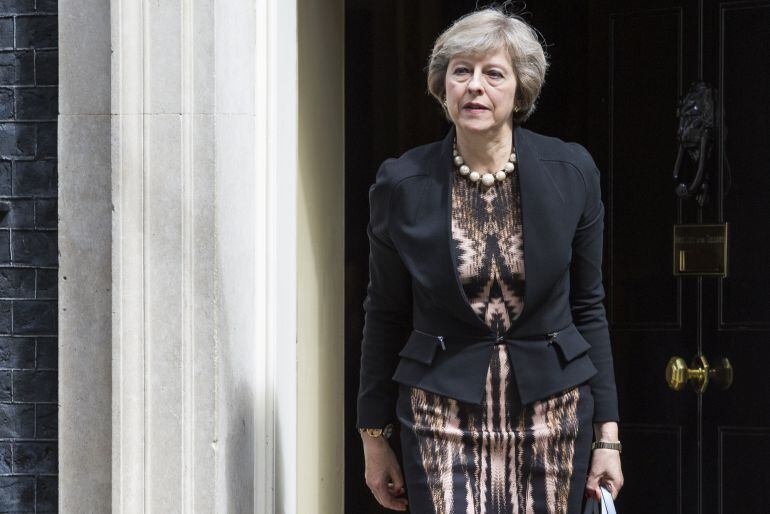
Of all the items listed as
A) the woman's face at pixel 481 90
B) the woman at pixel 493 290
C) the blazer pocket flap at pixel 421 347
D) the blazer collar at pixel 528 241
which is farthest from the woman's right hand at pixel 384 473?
the woman's face at pixel 481 90

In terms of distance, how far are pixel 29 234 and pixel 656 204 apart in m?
2.67

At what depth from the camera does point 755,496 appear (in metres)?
5.09

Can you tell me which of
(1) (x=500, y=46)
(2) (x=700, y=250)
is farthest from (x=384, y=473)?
(2) (x=700, y=250)

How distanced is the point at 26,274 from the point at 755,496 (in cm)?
297

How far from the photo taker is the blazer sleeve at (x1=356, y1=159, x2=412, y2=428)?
3.31m

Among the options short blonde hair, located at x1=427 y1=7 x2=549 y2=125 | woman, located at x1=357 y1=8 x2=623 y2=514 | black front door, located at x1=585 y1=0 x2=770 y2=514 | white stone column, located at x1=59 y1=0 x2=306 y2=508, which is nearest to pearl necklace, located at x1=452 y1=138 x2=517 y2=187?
woman, located at x1=357 y1=8 x2=623 y2=514

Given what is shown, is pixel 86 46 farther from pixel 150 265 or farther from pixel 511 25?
pixel 511 25

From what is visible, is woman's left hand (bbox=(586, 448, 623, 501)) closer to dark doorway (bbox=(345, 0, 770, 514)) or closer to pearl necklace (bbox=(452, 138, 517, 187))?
pearl necklace (bbox=(452, 138, 517, 187))

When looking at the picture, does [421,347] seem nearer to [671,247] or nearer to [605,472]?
[605,472]

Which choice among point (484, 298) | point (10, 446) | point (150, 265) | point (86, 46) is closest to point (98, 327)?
point (150, 265)

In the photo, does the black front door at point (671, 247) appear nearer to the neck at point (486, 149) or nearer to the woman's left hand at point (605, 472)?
the woman's left hand at point (605, 472)

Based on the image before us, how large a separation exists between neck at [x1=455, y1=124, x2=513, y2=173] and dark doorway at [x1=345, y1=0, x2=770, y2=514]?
2.10m

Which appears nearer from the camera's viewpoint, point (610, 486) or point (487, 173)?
point (487, 173)

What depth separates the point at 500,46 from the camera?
3.20 meters
